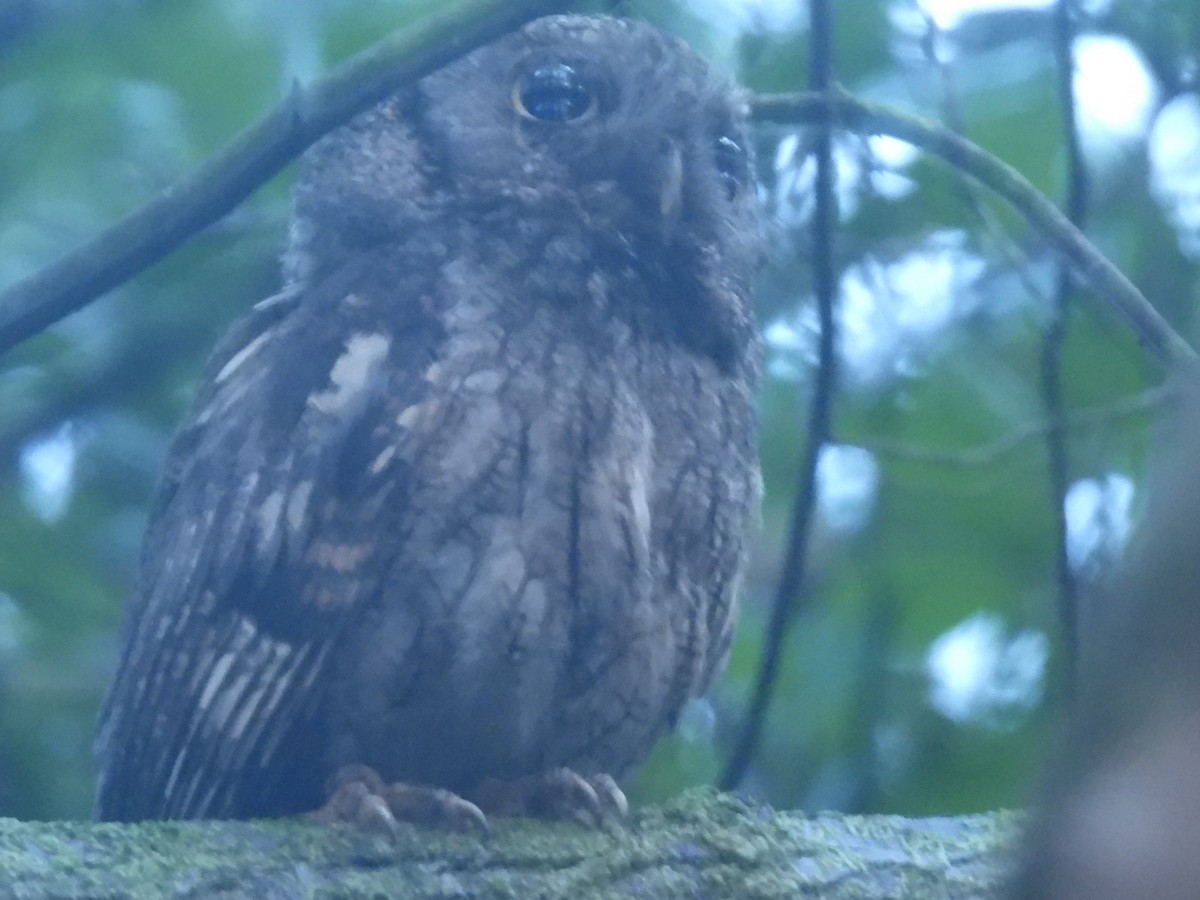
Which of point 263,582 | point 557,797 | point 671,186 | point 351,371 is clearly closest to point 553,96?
point 671,186

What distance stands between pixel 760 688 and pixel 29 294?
850 mm

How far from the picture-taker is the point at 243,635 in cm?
133

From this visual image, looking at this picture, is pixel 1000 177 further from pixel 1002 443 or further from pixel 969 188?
pixel 1002 443

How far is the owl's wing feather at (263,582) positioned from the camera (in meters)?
1.32

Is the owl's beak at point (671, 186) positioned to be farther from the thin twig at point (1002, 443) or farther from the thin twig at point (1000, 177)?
the thin twig at point (1002, 443)

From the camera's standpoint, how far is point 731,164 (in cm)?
166

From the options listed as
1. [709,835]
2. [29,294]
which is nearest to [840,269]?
[709,835]

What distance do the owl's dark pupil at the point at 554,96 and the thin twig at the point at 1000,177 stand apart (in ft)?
0.70

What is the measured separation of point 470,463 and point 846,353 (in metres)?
0.55

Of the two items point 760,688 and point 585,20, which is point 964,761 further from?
point 585,20

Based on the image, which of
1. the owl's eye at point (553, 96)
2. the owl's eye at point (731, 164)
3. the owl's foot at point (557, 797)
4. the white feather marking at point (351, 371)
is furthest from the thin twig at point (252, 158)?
the owl's foot at point (557, 797)

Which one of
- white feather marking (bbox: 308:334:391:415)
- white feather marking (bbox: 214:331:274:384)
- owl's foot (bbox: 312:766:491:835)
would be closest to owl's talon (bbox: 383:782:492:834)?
owl's foot (bbox: 312:766:491:835)

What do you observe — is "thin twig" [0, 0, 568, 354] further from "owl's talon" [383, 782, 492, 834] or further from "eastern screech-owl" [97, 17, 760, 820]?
"owl's talon" [383, 782, 492, 834]

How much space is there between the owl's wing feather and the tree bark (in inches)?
6.2
